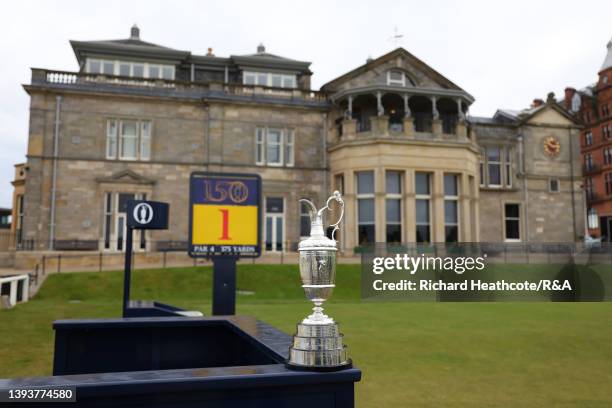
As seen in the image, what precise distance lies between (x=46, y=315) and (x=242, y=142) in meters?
17.6

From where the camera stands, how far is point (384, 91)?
28469mm

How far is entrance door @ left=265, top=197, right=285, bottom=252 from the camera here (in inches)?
1137

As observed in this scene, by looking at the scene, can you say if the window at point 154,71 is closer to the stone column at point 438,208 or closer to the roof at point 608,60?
the stone column at point 438,208

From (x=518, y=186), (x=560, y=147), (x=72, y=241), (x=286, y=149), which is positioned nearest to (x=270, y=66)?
(x=286, y=149)

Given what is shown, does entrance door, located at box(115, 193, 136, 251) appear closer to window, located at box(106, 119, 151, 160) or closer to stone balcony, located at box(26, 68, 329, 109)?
window, located at box(106, 119, 151, 160)

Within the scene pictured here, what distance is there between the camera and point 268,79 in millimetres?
31469

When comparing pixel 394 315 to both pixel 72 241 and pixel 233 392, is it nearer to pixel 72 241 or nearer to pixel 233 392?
pixel 233 392

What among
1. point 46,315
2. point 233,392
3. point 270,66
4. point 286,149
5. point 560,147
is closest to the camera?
point 233,392

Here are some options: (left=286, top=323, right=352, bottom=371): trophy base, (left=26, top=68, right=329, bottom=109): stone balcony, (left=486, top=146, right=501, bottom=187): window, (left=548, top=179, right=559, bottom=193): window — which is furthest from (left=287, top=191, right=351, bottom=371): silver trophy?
(left=548, top=179, right=559, bottom=193): window

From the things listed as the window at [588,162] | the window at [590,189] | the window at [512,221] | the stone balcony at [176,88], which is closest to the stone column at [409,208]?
the stone balcony at [176,88]

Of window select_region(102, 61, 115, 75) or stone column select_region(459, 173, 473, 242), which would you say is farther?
window select_region(102, 61, 115, 75)

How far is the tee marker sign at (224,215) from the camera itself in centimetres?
1041

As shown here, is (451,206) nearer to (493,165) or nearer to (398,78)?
(493,165)

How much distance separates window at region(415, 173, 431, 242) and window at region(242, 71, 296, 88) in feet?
32.2
